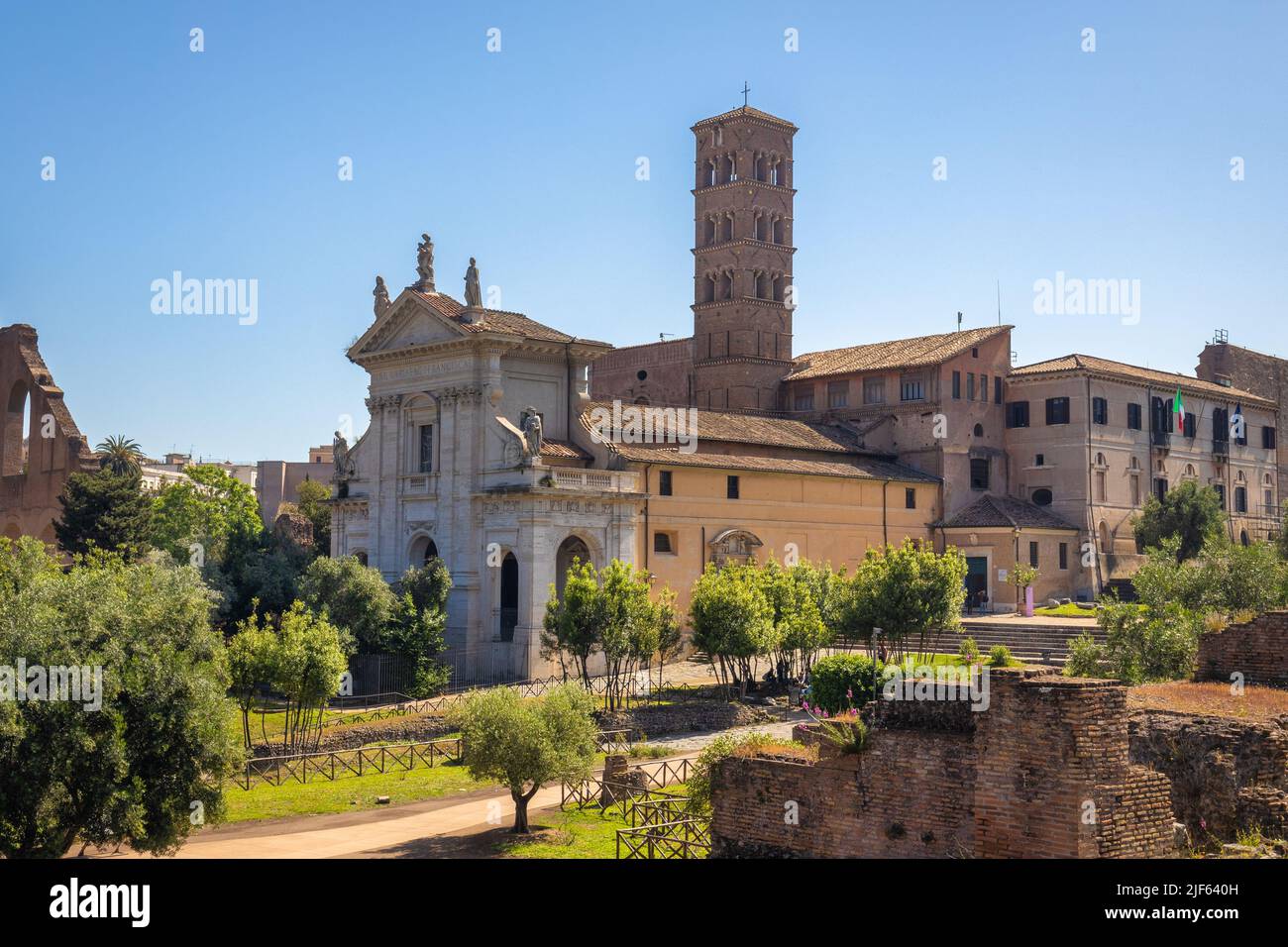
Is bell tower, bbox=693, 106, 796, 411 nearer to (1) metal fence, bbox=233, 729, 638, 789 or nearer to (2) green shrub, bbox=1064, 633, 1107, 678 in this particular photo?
(1) metal fence, bbox=233, 729, 638, 789

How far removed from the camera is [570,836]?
2588 cm

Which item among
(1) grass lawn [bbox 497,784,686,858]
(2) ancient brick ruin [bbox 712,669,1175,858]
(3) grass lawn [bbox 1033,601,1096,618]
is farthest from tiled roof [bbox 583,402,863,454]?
(2) ancient brick ruin [bbox 712,669,1175,858]

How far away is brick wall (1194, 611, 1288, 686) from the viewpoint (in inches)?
852

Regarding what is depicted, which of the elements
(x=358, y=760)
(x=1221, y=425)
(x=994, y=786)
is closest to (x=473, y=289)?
(x=358, y=760)

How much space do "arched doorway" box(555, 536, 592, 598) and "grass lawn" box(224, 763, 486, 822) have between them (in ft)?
53.1

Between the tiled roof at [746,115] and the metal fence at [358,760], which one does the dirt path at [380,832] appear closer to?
the metal fence at [358,760]

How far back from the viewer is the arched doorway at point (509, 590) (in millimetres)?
47250

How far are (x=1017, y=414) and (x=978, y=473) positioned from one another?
142 inches

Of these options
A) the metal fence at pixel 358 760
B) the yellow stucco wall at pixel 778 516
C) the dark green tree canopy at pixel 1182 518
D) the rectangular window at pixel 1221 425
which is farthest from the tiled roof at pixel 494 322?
the rectangular window at pixel 1221 425

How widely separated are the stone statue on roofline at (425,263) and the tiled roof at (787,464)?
1059 centimetres

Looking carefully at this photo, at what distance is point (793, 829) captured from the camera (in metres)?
17.6

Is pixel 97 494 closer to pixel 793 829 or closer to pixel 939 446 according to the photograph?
pixel 939 446
